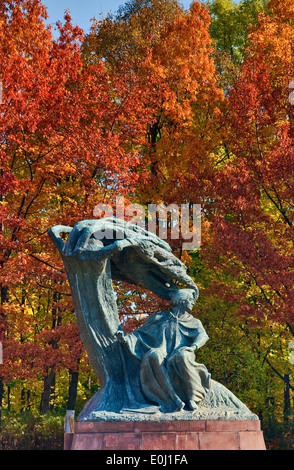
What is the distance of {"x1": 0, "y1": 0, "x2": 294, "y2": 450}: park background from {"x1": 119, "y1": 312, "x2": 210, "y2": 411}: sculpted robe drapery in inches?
158

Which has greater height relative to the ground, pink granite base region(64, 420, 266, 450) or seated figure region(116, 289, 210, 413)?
seated figure region(116, 289, 210, 413)

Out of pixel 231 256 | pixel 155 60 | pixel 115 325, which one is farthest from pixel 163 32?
pixel 115 325

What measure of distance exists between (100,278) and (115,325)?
0.66 meters

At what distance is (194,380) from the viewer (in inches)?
274

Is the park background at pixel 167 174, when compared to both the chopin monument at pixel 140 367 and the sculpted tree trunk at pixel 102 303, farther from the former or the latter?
the sculpted tree trunk at pixel 102 303

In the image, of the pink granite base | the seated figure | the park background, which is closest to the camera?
the pink granite base

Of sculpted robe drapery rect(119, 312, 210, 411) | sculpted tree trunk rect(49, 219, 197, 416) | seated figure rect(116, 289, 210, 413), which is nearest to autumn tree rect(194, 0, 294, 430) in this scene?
seated figure rect(116, 289, 210, 413)

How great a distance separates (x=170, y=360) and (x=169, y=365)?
0.21 feet

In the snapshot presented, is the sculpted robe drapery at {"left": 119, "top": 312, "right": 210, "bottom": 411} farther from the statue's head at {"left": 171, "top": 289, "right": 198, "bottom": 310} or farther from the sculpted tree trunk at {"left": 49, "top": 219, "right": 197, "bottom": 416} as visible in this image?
the statue's head at {"left": 171, "top": 289, "right": 198, "bottom": 310}

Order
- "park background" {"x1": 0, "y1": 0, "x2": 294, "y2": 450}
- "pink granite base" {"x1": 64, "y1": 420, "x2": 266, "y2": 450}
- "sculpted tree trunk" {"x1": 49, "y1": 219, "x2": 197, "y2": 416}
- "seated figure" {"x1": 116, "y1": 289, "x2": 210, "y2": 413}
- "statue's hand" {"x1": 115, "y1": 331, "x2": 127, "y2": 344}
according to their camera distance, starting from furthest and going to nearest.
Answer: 1. "park background" {"x1": 0, "y1": 0, "x2": 294, "y2": 450}
2. "statue's hand" {"x1": 115, "y1": 331, "x2": 127, "y2": 344}
3. "sculpted tree trunk" {"x1": 49, "y1": 219, "x2": 197, "y2": 416}
4. "seated figure" {"x1": 116, "y1": 289, "x2": 210, "y2": 413}
5. "pink granite base" {"x1": 64, "y1": 420, "x2": 266, "y2": 450}

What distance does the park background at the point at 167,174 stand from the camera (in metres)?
11.9

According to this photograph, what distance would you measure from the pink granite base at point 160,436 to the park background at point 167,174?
441 cm

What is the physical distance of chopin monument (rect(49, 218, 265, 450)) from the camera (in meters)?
6.57
